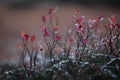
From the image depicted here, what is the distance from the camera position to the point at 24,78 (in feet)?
14.7

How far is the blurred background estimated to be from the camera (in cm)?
1095

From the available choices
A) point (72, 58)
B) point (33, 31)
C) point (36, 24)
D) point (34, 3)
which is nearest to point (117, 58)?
point (72, 58)

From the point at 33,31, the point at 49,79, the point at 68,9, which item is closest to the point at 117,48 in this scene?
the point at 49,79

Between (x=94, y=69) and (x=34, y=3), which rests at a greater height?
(x=34, y=3)

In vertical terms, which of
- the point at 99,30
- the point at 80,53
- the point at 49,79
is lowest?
the point at 49,79

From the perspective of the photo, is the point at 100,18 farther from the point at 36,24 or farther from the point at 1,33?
the point at 36,24

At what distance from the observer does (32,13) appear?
539 inches

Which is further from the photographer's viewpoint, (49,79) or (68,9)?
(68,9)

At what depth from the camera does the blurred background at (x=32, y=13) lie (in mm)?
10954

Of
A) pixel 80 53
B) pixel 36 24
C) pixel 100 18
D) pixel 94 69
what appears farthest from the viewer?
pixel 36 24

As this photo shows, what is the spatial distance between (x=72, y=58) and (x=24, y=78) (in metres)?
0.67

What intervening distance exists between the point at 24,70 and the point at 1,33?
6.82 metres

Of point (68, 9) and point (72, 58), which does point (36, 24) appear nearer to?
point (68, 9)

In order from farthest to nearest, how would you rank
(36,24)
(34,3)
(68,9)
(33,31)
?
(34,3) → (68,9) → (36,24) → (33,31)
